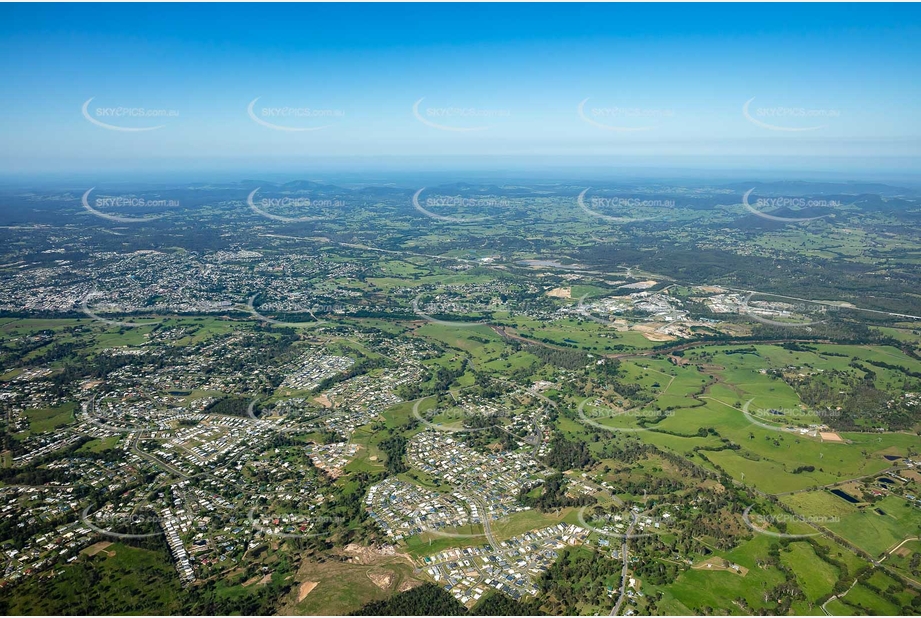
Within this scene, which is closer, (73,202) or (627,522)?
(627,522)

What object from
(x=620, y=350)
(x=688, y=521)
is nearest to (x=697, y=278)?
(x=620, y=350)

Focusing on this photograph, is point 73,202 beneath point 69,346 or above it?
above

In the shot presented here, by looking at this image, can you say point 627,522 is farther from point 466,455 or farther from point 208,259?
point 208,259

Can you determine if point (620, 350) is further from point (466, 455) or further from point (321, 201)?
point (321, 201)

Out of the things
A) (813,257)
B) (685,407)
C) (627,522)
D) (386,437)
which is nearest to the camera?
(627,522)

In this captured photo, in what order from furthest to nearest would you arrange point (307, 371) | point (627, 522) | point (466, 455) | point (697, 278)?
1. point (697, 278)
2. point (307, 371)
3. point (466, 455)
4. point (627, 522)

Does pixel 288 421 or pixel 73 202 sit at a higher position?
pixel 73 202

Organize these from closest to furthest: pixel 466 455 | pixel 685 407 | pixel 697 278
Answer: pixel 466 455 < pixel 685 407 < pixel 697 278

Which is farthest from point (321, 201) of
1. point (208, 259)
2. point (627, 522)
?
point (627, 522)

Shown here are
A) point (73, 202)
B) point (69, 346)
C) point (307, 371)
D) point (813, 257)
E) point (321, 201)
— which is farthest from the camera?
point (321, 201)
